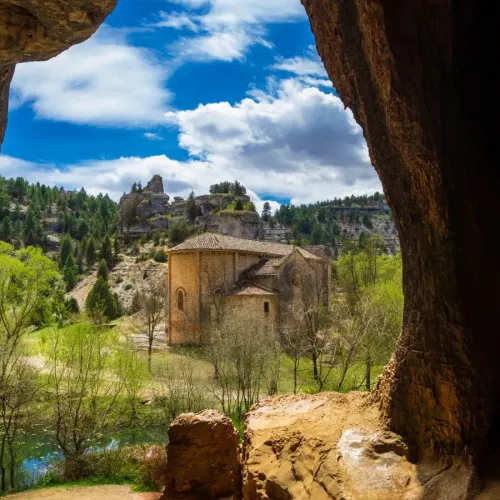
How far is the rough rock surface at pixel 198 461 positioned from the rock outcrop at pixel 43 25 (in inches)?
280

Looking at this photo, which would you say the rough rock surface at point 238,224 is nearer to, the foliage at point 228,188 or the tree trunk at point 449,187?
the foliage at point 228,188

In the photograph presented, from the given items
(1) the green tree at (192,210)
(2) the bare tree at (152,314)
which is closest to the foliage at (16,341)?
(2) the bare tree at (152,314)

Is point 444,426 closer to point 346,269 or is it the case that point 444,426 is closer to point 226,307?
point 226,307

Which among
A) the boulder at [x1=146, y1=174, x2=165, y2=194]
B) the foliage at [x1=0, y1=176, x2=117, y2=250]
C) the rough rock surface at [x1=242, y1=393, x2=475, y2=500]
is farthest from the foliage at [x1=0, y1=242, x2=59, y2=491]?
the boulder at [x1=146, y1=174, x2=165, y2=194]

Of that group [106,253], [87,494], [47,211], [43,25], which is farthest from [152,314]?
[47,211]

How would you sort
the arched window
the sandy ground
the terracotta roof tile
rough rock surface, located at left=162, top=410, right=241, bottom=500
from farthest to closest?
the arched window, the terracotta roof tile, the sandy ground, rough rock surface, located at left=162, top=410, right=241, bottom=500

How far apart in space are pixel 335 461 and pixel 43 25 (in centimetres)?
724

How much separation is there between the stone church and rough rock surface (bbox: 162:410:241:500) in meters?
25.2

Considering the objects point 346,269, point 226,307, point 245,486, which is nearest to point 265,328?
point 226,307

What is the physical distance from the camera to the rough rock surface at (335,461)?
534 centimetres

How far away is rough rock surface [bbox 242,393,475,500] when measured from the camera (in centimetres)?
534

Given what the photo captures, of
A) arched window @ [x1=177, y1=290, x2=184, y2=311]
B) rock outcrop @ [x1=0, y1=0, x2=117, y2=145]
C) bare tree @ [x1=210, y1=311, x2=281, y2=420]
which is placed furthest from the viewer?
arched window @ [x1=177, y1=290, x2=184, y2=311]

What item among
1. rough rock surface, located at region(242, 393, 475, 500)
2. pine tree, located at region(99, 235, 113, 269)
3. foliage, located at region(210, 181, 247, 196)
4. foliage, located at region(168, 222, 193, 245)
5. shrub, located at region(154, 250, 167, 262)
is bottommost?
rough rock surface, located at region(242, 393, 475, 500)

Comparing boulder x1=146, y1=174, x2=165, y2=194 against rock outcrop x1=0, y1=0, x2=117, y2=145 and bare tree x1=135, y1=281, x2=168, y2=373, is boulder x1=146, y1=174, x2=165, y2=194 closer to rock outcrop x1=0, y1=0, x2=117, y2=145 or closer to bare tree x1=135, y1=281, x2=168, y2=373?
bare tree x1=135, y1=281, x2=168, y2=373
